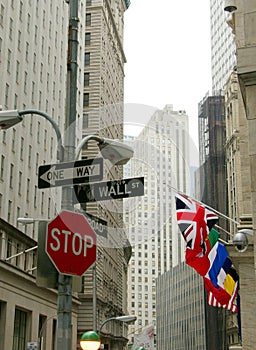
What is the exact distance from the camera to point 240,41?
14.7m

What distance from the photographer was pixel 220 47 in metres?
119

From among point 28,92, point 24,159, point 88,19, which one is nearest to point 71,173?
point 24,159

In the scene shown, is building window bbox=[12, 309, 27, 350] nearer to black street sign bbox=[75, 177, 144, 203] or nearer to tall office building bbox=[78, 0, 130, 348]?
tall office building bbox=[78, 0, 130, 348]

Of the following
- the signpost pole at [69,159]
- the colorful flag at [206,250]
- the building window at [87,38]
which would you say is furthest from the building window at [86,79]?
the signpost pole at [69,159]

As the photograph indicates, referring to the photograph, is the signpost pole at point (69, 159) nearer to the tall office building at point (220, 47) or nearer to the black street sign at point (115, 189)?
the black street sign at point (115, 189)

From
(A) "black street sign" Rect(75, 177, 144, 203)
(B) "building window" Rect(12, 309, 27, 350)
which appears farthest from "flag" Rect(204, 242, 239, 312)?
(B) "building window" Rect(12, 309, 27, 350)

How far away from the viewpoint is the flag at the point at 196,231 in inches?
784

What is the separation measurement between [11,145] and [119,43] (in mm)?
53706

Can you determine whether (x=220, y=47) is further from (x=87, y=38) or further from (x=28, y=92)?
(x=28, y=92)

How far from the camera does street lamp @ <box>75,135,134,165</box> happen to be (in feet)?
29.2

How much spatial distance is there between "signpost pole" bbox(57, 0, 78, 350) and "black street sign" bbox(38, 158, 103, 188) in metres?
0.21

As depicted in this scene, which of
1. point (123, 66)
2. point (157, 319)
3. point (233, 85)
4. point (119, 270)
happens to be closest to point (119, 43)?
point (123, 66)

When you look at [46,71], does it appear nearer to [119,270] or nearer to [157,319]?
[119,270]

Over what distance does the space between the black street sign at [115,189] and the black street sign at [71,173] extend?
0.16 metres
